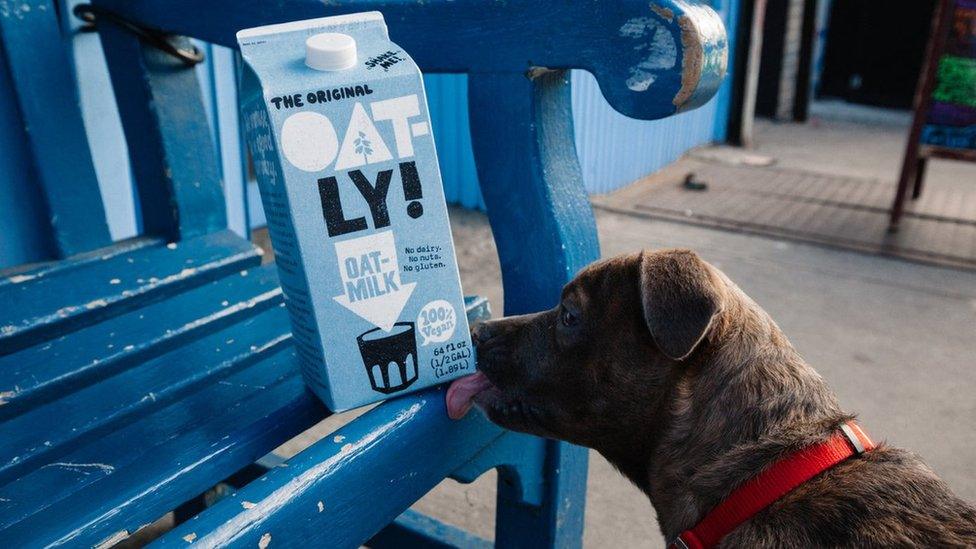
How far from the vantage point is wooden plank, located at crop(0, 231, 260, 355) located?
1900mm

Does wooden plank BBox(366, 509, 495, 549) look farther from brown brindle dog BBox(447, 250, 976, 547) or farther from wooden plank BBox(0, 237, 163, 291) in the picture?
wooden plank BBox(0, 237, 163, 291)

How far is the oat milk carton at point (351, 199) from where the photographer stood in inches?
55.6

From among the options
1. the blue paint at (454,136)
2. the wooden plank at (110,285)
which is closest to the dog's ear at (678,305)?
the wooden plank at (110,285)

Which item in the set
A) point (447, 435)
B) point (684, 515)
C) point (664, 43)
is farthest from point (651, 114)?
point (684, 515)

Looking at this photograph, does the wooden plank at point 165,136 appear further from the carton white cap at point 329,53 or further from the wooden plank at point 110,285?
the carton white cap at point 329,53

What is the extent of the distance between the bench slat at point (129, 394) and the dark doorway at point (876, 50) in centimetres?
1155

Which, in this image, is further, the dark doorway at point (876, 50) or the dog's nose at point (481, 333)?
the dark doorway at point (876, 50)

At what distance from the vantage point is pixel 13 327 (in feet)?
6.08

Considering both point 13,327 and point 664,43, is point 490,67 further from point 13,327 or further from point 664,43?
point 13,327

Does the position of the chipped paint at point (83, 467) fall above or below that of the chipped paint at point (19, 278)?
below

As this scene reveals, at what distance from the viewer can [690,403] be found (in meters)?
1.80

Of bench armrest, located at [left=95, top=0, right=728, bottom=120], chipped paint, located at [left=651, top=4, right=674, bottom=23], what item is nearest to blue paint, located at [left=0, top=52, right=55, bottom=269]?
bench armrest, located at [left=95, top=0, right=728, bottom=120]

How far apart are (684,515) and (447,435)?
562 mm

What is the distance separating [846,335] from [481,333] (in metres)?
3.13
